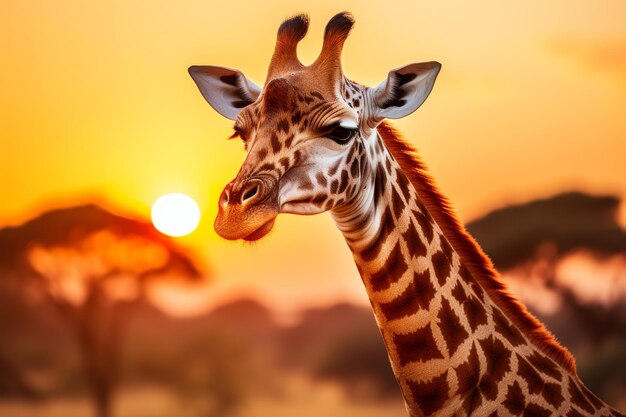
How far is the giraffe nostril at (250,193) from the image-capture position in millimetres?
3799

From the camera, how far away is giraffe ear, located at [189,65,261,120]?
185 inches

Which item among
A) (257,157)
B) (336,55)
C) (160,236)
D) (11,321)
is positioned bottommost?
(11,321)

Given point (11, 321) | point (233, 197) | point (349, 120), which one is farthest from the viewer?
point (11, 321)

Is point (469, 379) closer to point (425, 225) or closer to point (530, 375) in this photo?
point (530, 375)

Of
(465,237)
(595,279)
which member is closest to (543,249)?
(595,279)

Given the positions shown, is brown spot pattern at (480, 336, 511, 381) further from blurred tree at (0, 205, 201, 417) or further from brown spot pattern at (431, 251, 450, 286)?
blurred tree at (0, 205, 201, 417)

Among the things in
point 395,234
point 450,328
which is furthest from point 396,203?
point 450,328

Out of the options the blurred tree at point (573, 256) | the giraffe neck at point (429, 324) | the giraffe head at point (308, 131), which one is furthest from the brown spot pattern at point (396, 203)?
the blurred tree at point (573, 256)

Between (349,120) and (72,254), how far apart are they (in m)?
11.9

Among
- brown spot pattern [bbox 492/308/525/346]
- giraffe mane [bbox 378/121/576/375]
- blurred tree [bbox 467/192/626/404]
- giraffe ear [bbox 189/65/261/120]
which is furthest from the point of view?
blurred tree [bbox 467/192/626/404]

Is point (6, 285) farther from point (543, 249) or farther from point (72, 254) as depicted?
point (543, 249)

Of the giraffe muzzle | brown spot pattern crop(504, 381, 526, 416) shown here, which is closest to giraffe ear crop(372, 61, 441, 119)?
the giraffe muzzle

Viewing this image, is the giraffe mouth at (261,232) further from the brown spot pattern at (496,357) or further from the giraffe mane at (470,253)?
the brown spot pattern at (496,357)

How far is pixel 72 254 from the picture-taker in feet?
50.5
